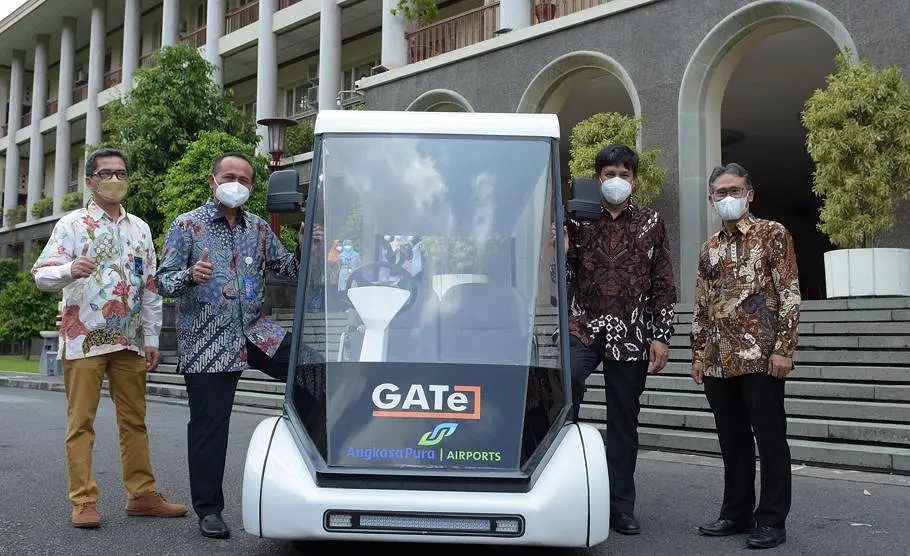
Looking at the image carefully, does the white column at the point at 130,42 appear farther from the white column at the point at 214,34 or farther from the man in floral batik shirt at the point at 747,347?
the man in floral batik shirt at the point at 747,347

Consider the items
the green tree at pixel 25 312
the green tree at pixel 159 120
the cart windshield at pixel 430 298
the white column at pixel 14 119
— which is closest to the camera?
the cart windshield at pixel 430 298

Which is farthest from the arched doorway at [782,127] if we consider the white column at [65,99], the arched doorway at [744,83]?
the white column at [65,99]

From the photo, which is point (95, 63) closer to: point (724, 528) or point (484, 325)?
point (484, 325)

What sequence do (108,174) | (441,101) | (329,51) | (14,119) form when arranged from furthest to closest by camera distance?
(14,119), (329,51), (441,101), (108,174)

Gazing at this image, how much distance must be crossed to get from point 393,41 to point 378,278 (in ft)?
56.2

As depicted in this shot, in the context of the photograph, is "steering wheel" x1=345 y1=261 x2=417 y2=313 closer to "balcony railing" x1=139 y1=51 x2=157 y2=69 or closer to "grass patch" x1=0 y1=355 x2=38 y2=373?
"grass patch" x1=0 y1=355 x2=38 y2=373

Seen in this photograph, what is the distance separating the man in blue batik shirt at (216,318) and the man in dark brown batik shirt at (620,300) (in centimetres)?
174

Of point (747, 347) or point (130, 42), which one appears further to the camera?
point (130, 42)

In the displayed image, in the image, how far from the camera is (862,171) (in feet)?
35.2

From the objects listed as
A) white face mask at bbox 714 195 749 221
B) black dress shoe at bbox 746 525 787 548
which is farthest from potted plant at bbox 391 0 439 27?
black dress shoe at bbox 746 525 787 548

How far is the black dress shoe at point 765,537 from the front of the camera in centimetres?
479

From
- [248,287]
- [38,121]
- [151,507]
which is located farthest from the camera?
[38,121]

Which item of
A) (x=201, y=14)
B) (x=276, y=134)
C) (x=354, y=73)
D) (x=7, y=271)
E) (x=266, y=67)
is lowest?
(x=7, y=271)

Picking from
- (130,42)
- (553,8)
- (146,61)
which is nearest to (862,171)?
(553,8)
